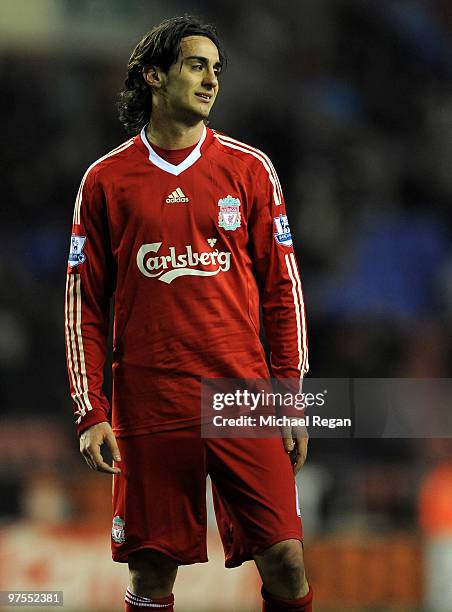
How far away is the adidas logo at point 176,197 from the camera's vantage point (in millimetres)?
3201

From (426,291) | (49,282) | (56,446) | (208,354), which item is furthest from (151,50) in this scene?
(426,291)

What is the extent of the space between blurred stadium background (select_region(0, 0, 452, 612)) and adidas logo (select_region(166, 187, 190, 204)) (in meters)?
2.20

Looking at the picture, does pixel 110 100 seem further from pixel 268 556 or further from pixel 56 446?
pixel 268 556

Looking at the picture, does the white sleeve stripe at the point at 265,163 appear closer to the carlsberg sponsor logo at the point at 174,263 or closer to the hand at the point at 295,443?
the carlsberg sponsor logo at the point at 174,263

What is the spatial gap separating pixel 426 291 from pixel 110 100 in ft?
8.17

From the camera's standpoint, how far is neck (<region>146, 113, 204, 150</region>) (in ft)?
10.8

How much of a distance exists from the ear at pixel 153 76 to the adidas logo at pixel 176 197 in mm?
325

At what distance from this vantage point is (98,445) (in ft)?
10.4

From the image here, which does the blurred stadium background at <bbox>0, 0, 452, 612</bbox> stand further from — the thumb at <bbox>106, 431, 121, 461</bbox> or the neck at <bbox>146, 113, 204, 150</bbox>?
the neck at <bbox>146, 113, 204, 150</bbox>

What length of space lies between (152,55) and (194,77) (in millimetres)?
161

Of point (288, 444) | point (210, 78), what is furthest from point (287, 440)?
point (210, 78)

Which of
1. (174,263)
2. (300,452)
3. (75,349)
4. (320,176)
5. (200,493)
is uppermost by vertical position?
(320,176)

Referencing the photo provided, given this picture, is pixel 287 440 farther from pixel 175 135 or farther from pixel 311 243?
pixel 311 243

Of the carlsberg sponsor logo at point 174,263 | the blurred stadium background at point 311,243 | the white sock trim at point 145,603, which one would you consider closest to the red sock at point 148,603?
the white sock trim at point 145,603
